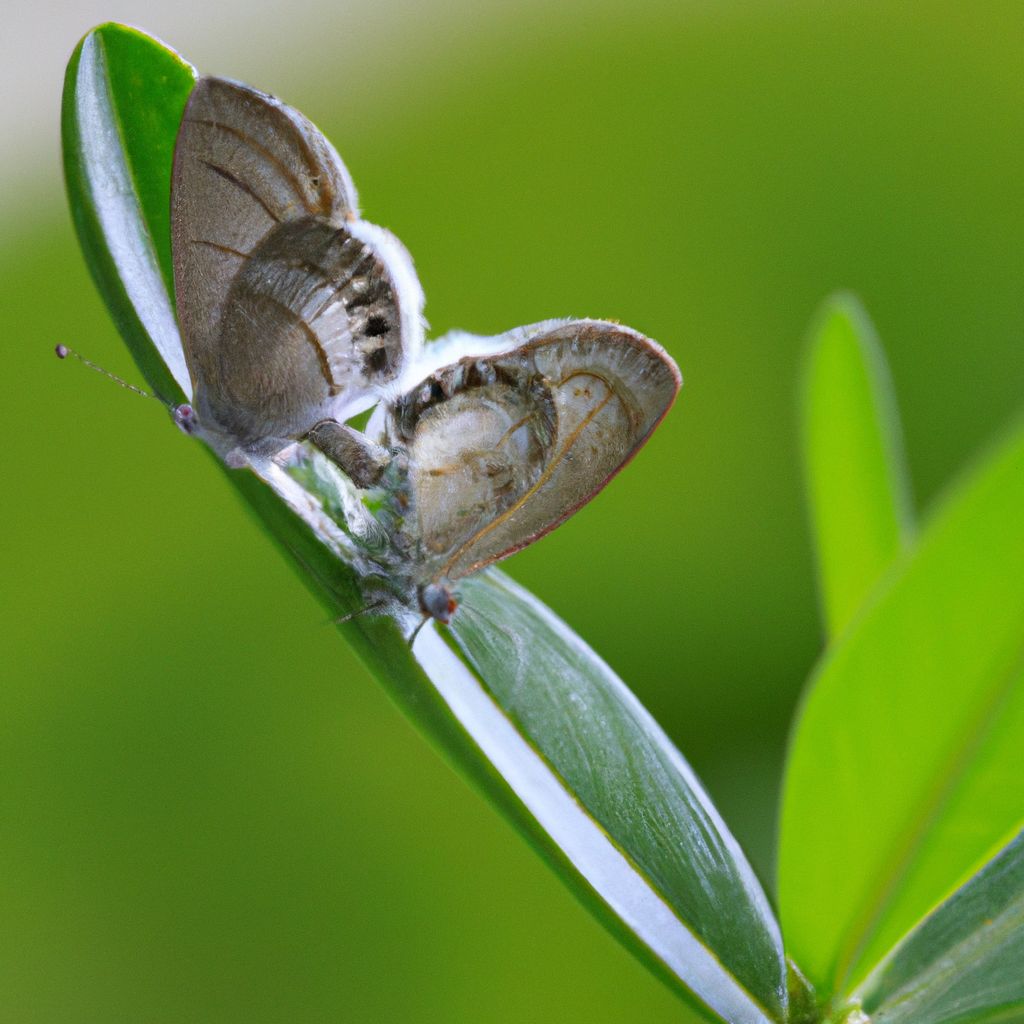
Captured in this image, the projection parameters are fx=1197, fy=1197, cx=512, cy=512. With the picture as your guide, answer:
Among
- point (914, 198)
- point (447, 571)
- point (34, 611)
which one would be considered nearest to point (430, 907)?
point (34, 611)

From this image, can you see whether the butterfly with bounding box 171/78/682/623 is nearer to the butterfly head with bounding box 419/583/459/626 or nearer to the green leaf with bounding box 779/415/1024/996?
the butterfly head with bounding box 419/583/459/626

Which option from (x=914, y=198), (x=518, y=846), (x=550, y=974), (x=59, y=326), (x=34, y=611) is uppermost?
(x=59, y=326)

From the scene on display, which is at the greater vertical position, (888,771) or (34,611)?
(34,611)

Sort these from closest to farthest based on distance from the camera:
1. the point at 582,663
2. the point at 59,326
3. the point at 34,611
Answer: the point at 582,663
the point at 34,611
the point at 59,326

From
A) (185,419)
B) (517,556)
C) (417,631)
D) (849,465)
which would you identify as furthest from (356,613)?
(517,556)

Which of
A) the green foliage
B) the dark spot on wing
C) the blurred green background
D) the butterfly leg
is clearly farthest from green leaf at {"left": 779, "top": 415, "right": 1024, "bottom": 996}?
the blurred green background

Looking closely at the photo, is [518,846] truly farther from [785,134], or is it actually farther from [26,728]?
[785,134]

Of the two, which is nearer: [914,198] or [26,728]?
[26,728]

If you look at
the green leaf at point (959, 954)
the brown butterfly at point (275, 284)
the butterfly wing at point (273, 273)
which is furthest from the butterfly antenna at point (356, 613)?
the green leaf at point (959, 954)
